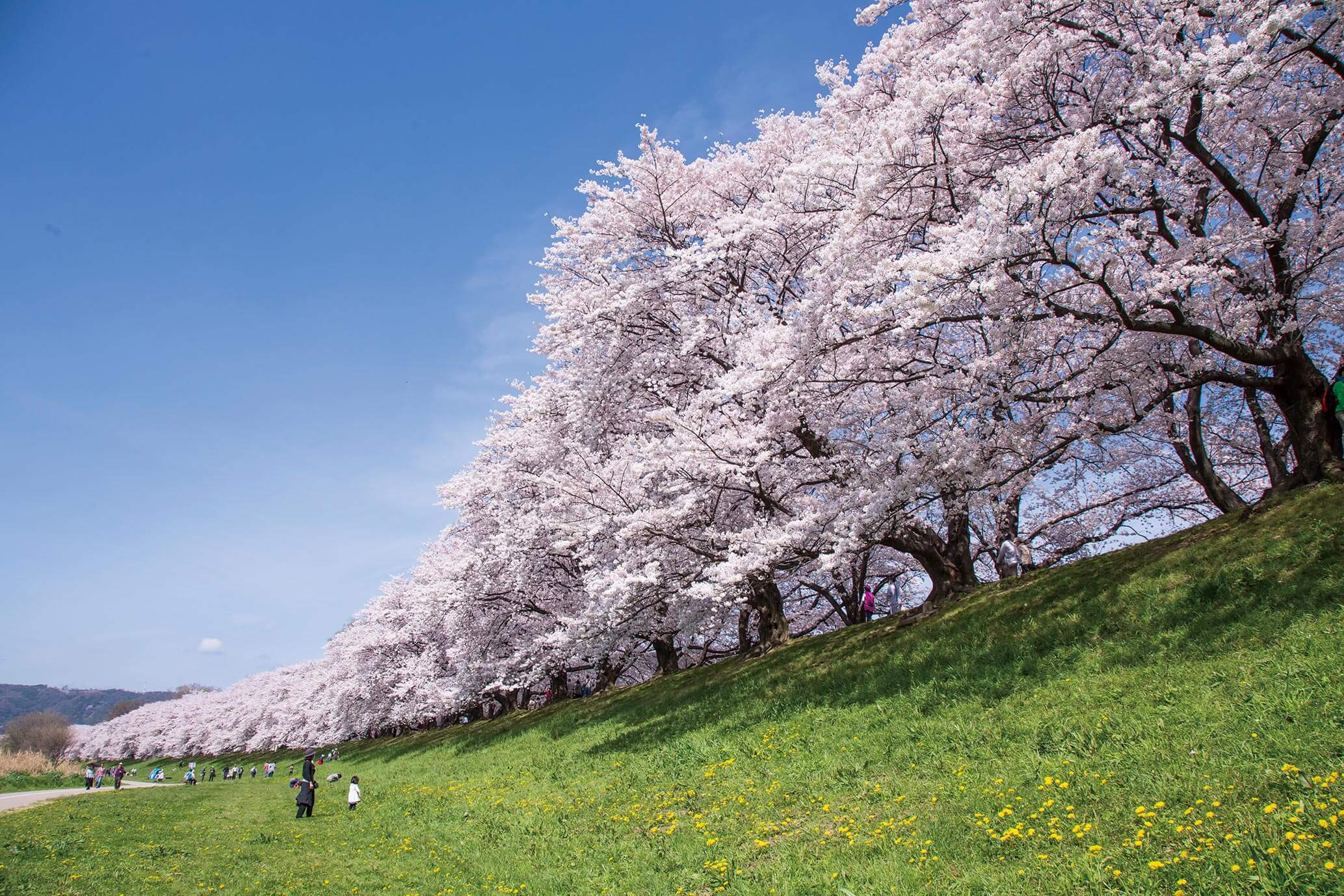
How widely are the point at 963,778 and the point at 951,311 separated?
7788mm

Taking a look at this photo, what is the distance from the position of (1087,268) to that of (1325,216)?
4629mm

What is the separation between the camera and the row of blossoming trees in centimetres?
976

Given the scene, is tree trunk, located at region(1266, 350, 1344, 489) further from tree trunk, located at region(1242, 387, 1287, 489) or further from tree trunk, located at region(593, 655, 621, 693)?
tree trunk, located at region(593, 655, 621, 693)

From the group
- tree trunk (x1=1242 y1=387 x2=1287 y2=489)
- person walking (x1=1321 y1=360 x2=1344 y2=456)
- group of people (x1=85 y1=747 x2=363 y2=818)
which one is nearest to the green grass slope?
person walking (x1=1321 y1=360 x2=1344 y2=456)

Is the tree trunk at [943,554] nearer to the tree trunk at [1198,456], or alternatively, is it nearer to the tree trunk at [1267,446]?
the tree trunk at [1198,456]

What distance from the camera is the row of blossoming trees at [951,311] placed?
384 inches

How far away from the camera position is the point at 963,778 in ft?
24.7

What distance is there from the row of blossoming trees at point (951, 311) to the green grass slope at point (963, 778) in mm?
2247

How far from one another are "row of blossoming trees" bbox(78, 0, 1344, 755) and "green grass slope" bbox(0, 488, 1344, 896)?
225cm

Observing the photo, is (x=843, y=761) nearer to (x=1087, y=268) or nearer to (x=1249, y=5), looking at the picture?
(x=1087, y=268)

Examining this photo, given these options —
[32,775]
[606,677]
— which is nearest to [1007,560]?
[606,677]

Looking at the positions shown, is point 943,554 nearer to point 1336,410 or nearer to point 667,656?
Result: point 1336,410

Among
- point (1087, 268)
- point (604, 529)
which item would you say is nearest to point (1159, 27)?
point (1087, 268)

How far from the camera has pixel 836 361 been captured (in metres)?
12.8
